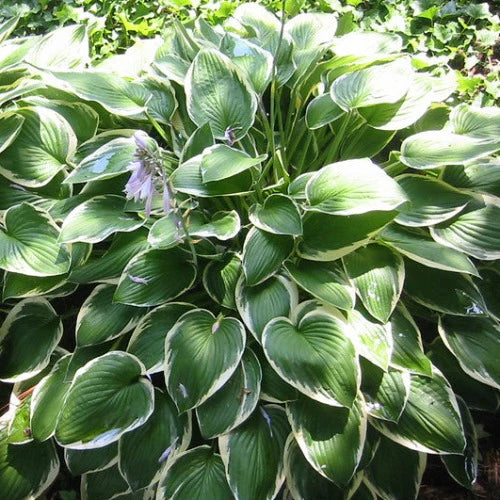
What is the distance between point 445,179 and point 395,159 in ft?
0.58

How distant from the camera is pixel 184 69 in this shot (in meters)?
1.92

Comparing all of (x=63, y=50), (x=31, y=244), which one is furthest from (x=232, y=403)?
(x=63, y=50)

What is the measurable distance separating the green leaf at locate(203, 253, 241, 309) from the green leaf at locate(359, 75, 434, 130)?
601mm

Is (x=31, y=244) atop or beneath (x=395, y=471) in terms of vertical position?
atop

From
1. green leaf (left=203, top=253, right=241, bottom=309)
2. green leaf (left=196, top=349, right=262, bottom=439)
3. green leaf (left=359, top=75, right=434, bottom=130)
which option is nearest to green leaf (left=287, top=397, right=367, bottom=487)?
green leaf (left=196, top=349, right=262, bottom=439)

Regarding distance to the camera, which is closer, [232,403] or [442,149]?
[232,403]

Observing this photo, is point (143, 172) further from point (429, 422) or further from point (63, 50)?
point (63, 50)

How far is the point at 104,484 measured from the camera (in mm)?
1518

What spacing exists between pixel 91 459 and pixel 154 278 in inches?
19.5

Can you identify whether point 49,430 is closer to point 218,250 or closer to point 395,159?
point 218,250

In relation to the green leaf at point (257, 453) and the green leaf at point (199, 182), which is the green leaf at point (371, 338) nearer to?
the green leaf at point (257, 453)

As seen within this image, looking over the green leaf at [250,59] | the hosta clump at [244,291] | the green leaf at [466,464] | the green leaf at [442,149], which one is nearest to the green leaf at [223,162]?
the hosta clump at [244,291]

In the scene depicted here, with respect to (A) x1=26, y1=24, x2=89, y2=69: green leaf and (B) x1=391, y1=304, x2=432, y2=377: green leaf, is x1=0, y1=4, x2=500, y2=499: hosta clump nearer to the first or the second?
(B) x1=391, y1=304, x2=432, y2=377: green leaf

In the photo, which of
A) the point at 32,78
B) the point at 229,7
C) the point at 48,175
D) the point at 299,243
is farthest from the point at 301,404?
the point at 229,7
